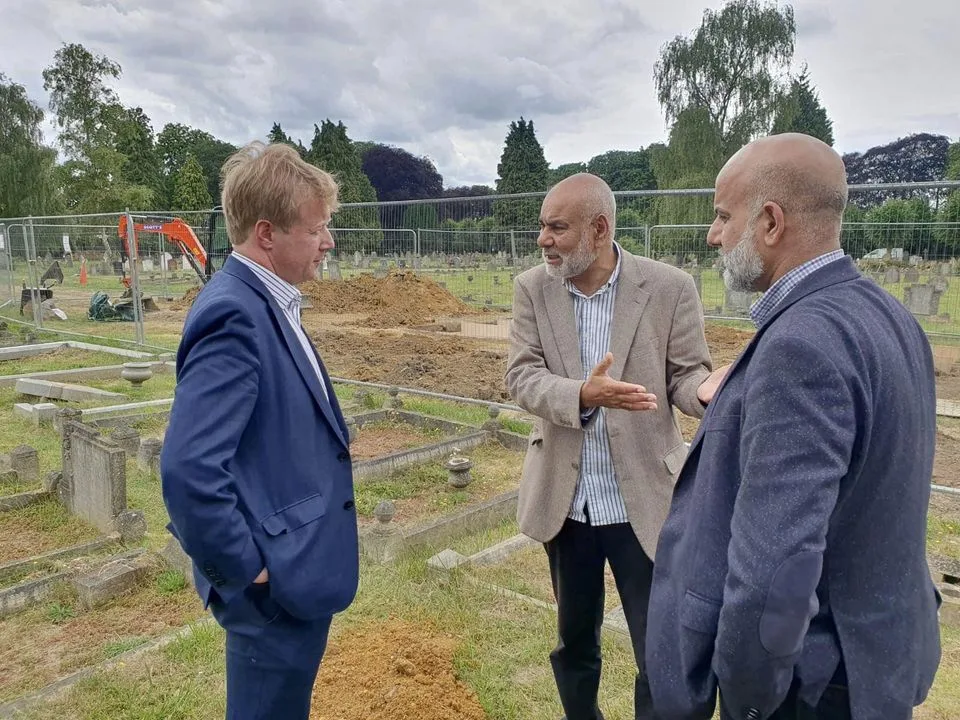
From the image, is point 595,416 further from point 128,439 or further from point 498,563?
point 128,439

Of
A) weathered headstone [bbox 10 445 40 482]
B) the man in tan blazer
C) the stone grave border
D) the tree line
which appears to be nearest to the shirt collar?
the man in tan blazer

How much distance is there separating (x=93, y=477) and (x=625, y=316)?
169 inches

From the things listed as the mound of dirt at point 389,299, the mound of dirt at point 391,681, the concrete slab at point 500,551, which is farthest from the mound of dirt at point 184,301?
the mound of dirt at point 391,681

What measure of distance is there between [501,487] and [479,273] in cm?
722

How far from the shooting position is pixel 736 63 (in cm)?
2956

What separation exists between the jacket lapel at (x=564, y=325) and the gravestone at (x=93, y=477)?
11.9 ft

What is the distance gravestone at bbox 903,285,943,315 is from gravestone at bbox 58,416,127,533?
492 inches

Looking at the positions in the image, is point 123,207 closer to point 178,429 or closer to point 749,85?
point 749,85

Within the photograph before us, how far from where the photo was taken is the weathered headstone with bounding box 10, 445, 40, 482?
5777mm

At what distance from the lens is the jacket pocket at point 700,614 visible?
1.33 metres

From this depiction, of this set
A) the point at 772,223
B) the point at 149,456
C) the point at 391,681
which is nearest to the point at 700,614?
the point at 772,223

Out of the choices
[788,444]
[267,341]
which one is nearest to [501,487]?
[267,341]

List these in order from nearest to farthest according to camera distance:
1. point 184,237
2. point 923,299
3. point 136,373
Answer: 1. point 136,373
2. point 923,299
3. point 184,237

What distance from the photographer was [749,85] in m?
29.3
